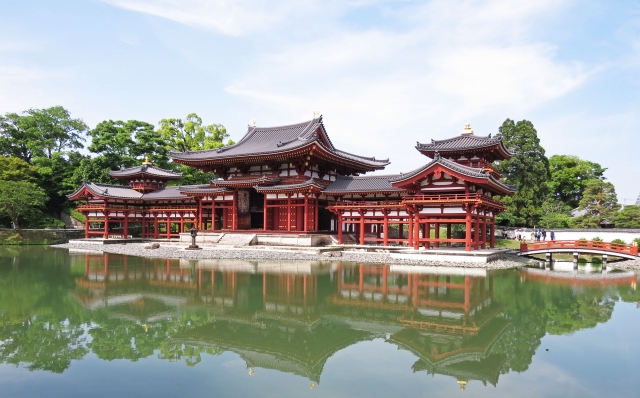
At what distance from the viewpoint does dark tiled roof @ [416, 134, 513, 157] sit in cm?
2527

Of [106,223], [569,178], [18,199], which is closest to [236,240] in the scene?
[106,223]

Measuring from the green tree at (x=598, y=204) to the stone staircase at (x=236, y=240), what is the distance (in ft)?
86.7

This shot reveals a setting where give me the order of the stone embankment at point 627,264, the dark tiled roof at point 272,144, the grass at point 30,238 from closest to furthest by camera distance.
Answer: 1. the stone embankment at point 627,264
2. the dark tiled roof at point 272,144
3. the grass at point 30,238

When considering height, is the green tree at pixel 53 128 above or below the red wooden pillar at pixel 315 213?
above

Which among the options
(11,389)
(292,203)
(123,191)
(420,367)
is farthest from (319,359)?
(123,191)

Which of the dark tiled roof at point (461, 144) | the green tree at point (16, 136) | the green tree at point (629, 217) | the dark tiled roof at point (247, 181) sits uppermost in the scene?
the green tree at point (16, 136)

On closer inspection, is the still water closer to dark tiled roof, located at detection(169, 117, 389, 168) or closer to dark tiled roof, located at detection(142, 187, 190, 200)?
dark tiled roof, located at detection(169, 117, 389, 168)

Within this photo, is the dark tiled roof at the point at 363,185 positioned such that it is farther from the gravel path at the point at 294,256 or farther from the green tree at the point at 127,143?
the green tree at the point at 127,143

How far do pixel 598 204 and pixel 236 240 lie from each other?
29.7 metres

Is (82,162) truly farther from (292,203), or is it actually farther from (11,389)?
(11,389)

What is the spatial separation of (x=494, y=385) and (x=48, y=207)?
4946 cm

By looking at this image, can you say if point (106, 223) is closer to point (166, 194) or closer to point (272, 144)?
point (166, 194)

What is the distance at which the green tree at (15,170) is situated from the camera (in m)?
40.3

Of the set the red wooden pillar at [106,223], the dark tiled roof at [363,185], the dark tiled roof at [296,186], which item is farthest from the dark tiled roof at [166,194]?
the dark tiled roof at [363,185]
